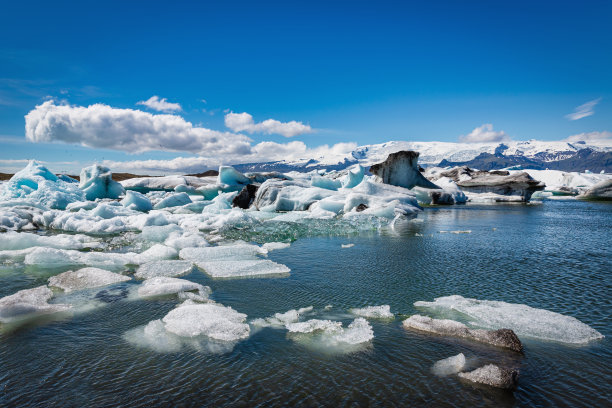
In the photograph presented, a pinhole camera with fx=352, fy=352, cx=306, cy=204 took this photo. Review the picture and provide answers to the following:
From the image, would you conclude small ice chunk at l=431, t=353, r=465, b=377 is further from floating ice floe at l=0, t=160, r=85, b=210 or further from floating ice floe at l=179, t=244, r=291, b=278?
floating ice floe at l=0, t=160, r=85, b=210

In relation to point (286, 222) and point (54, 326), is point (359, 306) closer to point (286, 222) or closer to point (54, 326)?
point (54, 326)

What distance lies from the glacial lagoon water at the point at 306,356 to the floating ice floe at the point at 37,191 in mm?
15393

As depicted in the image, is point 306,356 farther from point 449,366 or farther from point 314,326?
point 449,366

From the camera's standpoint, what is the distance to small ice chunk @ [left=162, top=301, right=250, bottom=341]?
3.81 meters

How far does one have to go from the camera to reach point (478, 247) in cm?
927

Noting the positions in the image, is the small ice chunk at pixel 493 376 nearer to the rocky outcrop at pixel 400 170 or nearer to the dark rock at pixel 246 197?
the dark rock at pixel 246 197

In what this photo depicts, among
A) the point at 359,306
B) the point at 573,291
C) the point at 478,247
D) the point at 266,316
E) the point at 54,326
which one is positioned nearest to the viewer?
the point at 54,326

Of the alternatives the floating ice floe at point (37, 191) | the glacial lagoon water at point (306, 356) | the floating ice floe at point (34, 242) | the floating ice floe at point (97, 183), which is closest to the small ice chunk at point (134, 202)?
the floating ice floe at point (37, 191)

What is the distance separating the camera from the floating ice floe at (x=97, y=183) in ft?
84.0

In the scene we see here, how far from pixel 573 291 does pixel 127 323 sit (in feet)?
20.9

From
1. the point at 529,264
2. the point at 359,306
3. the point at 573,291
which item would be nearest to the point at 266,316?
the point at 359,306

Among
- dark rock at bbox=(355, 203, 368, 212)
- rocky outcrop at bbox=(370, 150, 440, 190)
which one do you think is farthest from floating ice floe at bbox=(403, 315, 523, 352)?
rocky outcrop at bbox=(370, 150, 440, 190)

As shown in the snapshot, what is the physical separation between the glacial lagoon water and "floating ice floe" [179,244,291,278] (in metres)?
0.32

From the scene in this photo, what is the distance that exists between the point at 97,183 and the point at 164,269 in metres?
23.0
